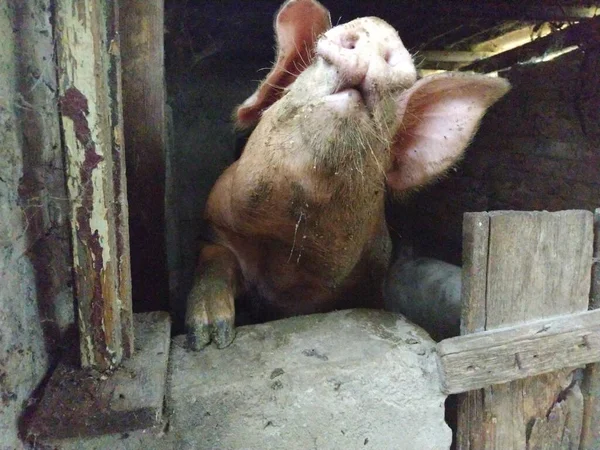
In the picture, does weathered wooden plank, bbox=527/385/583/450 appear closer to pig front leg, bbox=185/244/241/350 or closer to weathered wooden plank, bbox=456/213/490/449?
weathered wooden plank, bbox=456/213/490/449

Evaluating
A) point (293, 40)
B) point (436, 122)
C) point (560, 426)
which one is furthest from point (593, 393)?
point (293, 40)

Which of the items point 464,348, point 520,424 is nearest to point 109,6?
point 464,348

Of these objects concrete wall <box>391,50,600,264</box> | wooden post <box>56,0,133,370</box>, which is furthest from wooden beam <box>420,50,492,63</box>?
wooden post <box>56,0,133,370</box>

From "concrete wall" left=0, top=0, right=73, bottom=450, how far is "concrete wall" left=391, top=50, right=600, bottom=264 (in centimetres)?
192

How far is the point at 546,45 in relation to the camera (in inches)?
125

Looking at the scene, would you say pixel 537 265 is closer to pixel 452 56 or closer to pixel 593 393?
pixel 593 393

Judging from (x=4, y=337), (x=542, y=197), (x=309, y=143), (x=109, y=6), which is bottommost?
(x=542, y=197)

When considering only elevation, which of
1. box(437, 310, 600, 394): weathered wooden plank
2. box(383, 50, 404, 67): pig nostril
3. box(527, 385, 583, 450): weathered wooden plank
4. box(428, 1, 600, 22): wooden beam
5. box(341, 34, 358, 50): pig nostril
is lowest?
box(527, 385, 583, 450): weathered wooden plank

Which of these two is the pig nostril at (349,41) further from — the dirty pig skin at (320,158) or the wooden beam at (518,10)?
the wooden beam at (518,10)

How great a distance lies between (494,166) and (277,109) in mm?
2542

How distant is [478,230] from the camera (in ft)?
4.62

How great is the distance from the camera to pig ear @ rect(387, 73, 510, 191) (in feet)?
5.12

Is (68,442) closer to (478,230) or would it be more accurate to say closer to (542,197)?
(478,230)

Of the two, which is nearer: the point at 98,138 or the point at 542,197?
the point at 98,138
